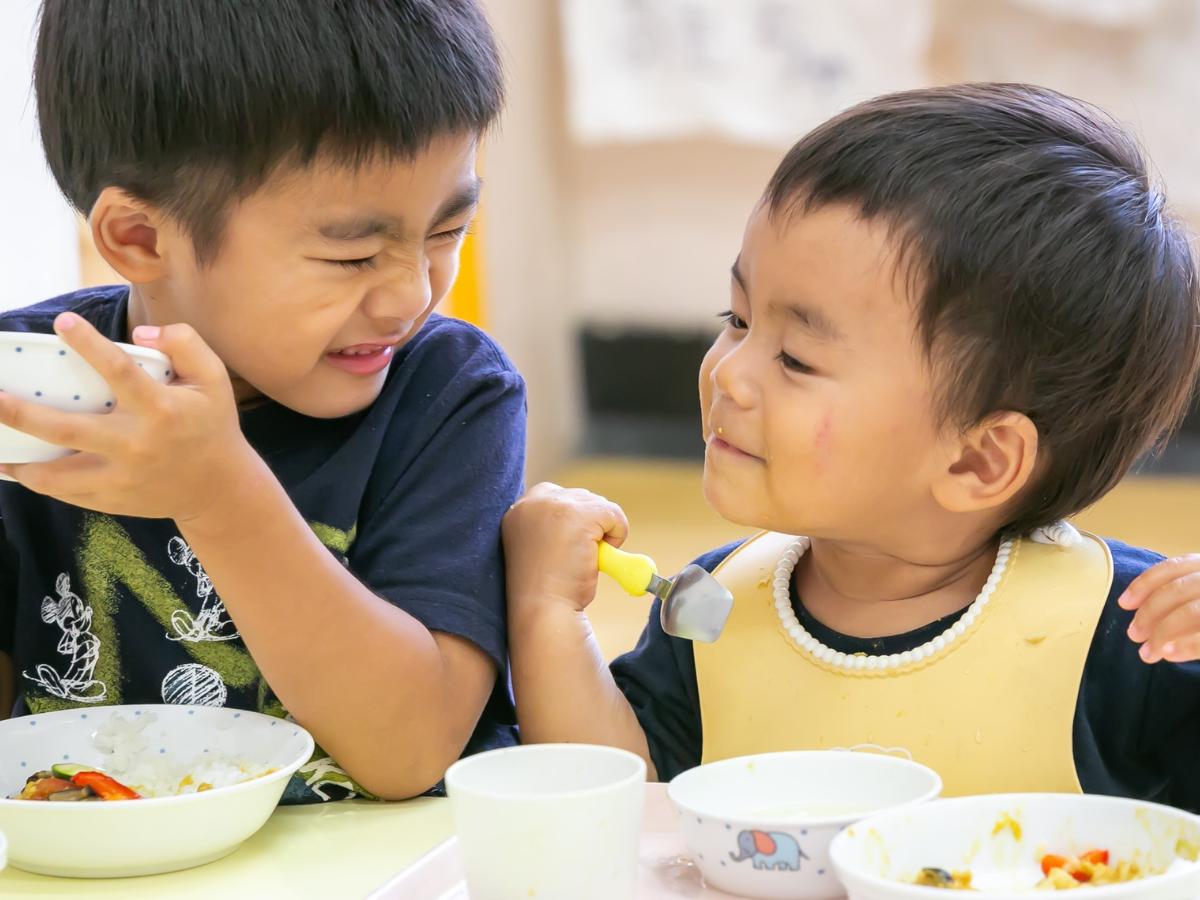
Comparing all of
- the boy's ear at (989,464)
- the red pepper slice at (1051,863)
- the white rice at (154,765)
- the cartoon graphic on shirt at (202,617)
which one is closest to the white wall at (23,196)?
the cartoon graphic on shirt at (202,617)

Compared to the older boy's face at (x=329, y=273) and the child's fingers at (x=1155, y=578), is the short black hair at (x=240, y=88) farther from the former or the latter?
the child's fingers at (x=1155, y=578)

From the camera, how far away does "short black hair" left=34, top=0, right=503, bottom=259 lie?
990mm

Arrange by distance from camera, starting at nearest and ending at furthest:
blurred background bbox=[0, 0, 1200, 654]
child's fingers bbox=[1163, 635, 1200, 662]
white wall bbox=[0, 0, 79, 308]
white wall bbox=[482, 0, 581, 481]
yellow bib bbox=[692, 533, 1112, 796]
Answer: child's fingers bbox=[1163, 635, 1200, 662] → yellow bib bbox=[692, 533, 1112, 796] → white wall bbox=[0, 0, 79, 308] → blurred background bbox=[0, 0, 1200, 654] → white wall bbox=[482, 0, 581, 481]

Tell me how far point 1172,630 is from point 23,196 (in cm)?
156

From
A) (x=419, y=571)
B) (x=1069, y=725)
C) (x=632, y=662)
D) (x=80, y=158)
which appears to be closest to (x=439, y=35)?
(x=80, y=158)

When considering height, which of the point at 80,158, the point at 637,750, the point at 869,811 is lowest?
the point at 637,750

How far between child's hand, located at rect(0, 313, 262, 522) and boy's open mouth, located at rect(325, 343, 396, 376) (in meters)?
0.23

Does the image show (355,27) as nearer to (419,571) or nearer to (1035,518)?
(419,571)

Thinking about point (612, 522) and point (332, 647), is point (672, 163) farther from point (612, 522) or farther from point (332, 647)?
point (332, 647)

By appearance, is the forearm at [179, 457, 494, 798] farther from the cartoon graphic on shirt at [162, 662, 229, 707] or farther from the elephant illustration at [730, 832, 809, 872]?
the elephant illustration at [730, 832, 809, 872]

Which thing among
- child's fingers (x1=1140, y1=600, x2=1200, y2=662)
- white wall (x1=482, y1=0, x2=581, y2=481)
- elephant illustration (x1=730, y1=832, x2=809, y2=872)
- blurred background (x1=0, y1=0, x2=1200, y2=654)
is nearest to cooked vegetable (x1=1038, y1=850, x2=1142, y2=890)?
elephant illustration (x1=730, y1=832, x2=809, y2=872)

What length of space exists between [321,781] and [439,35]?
1.73 feet

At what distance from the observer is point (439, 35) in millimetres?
1042

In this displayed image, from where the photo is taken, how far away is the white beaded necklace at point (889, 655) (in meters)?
1.06
